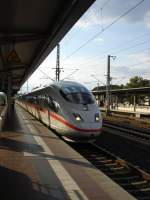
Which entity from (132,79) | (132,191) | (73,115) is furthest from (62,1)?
(132,79)

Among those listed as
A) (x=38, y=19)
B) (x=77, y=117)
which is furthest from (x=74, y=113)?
(x=38, y=19)

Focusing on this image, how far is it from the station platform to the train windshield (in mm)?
3545

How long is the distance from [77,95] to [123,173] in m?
5.82

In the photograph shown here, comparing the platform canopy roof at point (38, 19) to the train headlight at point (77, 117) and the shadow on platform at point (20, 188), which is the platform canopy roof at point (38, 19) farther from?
the shadow on platform at point (20, 188)

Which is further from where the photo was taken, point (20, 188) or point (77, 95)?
point (77, 95)

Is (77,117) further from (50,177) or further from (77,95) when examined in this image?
(50,177)

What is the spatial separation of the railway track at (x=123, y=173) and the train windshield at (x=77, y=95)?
1955mm

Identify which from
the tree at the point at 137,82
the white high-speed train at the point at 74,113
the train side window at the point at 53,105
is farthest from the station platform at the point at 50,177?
the tree at the point at 137,82

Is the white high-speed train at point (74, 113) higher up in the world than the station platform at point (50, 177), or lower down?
higher up

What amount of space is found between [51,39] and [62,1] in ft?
16.3

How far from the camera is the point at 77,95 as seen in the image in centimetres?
1659

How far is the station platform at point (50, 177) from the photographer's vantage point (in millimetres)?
6937

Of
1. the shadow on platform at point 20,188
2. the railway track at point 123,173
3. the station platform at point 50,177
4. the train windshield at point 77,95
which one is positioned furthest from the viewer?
the train windshield at point 77,95

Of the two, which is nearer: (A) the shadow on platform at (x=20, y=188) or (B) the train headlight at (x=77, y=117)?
(A) the shadow on platform at (x=20, y=188)
